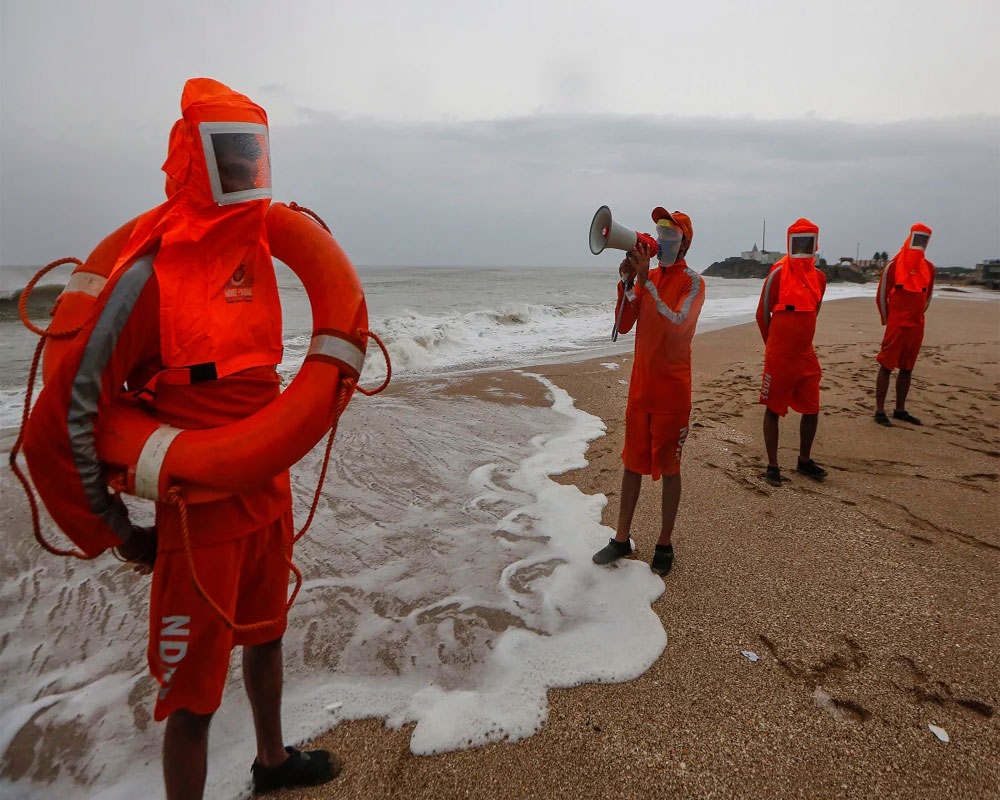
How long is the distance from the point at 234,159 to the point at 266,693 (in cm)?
167

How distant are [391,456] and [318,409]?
369 cm

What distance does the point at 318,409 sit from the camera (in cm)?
153

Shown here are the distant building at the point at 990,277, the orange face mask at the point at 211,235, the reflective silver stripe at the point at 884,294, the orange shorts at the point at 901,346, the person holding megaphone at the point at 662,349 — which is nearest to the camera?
the orange face mask at the point at 211,235

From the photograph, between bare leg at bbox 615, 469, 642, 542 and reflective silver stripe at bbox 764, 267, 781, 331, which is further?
reflective silver stripe at bbox 764, 267, 781, 331

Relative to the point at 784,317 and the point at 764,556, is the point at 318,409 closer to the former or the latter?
the point at 764,556

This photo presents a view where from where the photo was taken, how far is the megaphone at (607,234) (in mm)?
2857

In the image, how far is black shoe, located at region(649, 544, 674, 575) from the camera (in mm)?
3260

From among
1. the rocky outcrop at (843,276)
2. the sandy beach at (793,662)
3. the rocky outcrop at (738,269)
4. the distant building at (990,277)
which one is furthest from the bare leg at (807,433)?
the rocky outcrop at (738,269)

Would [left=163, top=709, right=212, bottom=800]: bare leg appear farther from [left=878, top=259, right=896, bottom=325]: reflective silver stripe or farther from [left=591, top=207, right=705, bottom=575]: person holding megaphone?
[left=878, top=259, right=896, bottom=325]: reflective silver stripe

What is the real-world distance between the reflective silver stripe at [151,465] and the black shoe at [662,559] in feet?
8.83

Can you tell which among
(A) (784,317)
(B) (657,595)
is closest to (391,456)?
(B) (657,595)

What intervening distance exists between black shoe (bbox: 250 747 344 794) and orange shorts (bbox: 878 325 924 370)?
21.4 feet

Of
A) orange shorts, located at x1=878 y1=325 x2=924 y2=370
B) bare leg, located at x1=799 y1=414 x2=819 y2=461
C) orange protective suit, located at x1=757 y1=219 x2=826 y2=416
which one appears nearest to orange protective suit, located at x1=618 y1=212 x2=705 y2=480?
orange protective suit, located at x1=757 y1=219 x2=826 y2=416

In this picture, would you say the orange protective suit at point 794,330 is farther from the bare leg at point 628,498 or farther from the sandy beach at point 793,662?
the bare leg at point 628,498
